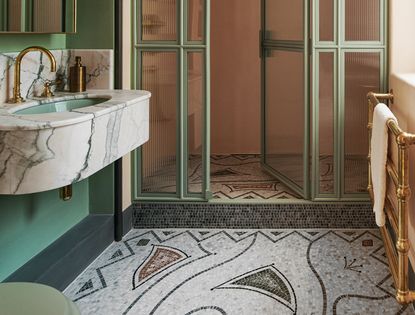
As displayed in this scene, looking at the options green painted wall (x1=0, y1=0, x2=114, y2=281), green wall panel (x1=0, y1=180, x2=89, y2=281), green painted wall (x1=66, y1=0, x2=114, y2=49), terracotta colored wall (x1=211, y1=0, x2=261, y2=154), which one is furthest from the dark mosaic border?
terracotta colored wall (x1=211, y1=0, x2=261, y2=154)

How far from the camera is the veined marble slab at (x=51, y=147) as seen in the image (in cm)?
137

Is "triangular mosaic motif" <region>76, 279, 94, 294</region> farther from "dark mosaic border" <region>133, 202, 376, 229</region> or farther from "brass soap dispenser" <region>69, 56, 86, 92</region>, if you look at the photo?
"brass soap dispenser" <region>69, 56, 86, 92</region>

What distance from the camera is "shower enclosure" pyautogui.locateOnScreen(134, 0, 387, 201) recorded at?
2691mm

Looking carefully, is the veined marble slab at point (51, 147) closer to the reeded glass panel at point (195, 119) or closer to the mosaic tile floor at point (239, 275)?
the mosaic tile floor at point (239, 275)

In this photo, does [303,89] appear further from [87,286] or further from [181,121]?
[87,286]

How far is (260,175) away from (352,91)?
1.10 m

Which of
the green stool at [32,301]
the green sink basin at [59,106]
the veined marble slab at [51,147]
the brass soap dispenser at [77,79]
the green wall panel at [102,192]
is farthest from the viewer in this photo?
the green wall panel at [102,192]

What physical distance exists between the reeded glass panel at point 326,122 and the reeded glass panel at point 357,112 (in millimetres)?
82

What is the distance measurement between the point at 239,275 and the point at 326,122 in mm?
1125

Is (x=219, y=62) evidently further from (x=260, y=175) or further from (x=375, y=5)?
(x=375, y=5)

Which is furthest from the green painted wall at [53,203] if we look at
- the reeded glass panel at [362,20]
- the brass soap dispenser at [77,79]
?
the reeded glass panel at [362,20]

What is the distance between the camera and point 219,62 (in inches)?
170

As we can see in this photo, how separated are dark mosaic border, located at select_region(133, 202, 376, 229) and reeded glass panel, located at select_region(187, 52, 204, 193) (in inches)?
5.7

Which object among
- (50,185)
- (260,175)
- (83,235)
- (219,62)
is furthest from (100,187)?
(219,62)
